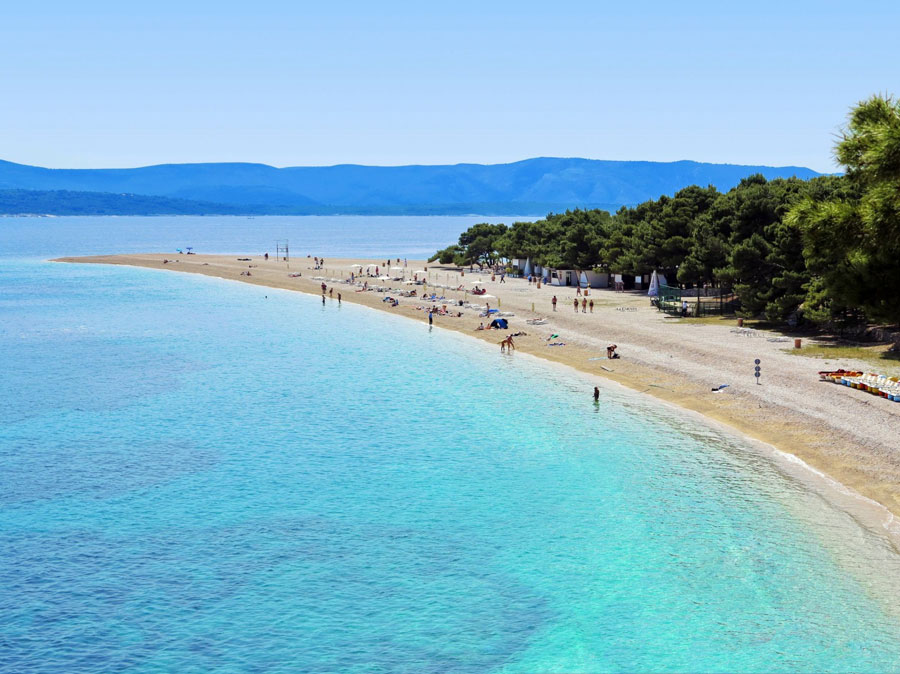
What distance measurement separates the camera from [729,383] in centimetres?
4441

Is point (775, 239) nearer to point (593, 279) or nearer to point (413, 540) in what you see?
point (593, 279)

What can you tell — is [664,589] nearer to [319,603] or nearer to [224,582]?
[319,603]

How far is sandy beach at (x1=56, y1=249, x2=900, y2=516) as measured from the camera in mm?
32625

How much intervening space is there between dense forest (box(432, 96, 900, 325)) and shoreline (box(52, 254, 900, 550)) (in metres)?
4.68

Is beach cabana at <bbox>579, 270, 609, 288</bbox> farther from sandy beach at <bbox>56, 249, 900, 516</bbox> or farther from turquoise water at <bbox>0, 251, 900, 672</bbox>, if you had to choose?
turquoise water at <bbox>0, 251, 900, 672</bbox>

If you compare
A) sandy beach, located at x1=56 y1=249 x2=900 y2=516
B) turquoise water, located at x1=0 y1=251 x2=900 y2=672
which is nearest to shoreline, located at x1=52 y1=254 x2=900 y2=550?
sandy beach, located at x1=56 y1=249 x2=900 y2=516

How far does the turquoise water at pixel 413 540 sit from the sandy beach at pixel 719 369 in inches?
87.0

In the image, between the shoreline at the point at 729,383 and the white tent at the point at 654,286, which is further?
the white tent at the point at 654,286

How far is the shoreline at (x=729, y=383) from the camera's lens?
3041cm

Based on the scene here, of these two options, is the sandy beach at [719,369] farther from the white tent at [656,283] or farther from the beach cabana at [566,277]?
the beach cabana at [566,277]

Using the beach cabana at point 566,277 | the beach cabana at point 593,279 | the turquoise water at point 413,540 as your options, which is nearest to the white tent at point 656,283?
the beach cabana at point 593,279

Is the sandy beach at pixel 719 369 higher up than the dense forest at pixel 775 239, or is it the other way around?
the dense forest at pixel 775 239

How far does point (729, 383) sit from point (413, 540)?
2425cm

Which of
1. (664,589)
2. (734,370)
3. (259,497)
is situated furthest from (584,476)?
(734,370)
